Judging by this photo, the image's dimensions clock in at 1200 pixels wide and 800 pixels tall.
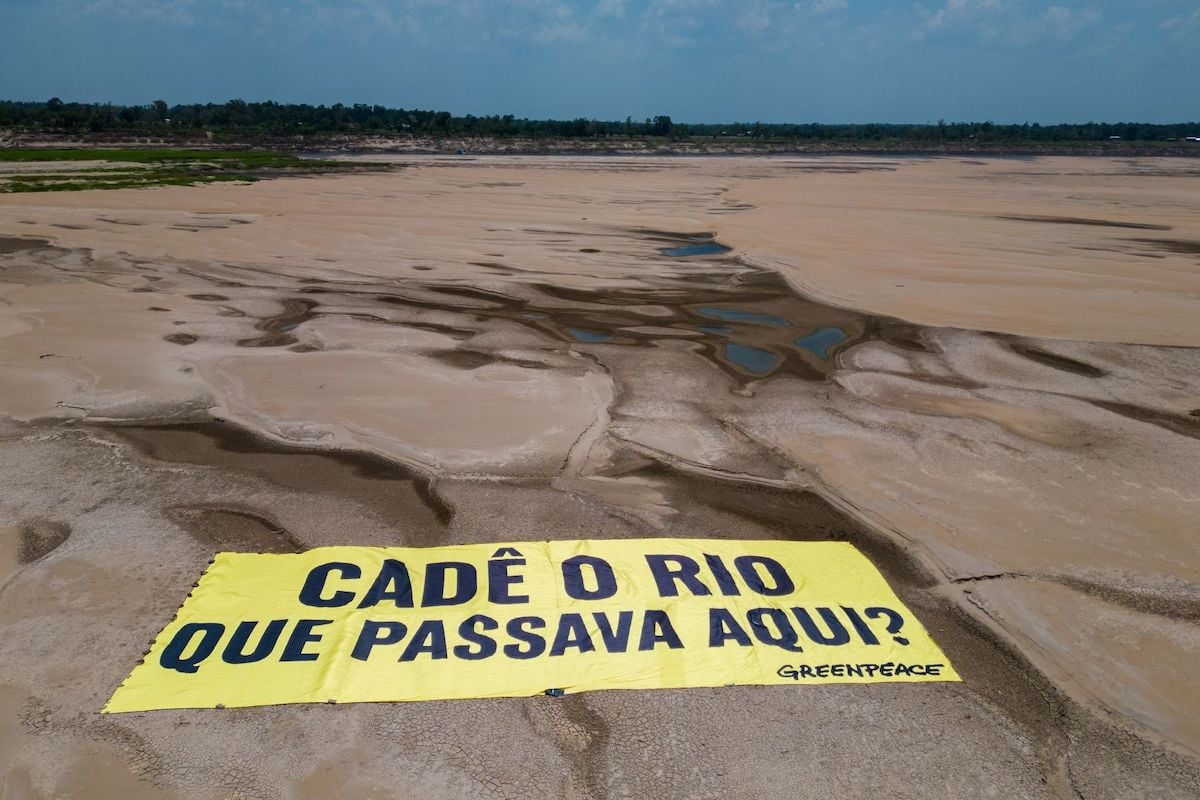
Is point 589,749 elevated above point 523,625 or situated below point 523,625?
below

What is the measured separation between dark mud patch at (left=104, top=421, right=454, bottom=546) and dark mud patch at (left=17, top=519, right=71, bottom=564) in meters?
1.70

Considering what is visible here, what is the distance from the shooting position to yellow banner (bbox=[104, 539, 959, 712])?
19.4 ft

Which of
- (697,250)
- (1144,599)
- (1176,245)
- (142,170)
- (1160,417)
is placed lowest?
(1144,599)

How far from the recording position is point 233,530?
316 inches

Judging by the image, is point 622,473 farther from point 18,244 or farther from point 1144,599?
point 18,244

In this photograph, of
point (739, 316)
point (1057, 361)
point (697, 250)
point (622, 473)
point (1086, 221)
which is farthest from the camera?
point (1086, 221)

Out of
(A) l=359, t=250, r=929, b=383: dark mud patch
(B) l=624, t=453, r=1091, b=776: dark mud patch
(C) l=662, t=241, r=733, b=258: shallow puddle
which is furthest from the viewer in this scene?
(C) l=662, t=241, r=733, b=258: shallow puddle

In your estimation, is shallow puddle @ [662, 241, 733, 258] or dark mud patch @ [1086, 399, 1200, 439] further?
shallow puddle @ [662, 241, 733, 258]

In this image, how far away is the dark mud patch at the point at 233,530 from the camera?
7.72m

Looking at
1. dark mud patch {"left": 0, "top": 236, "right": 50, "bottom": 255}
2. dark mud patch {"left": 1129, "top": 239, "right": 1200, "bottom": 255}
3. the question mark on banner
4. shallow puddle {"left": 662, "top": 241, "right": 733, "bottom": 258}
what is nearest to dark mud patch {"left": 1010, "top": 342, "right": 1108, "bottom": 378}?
the question mark on banner

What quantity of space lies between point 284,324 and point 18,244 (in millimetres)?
14016

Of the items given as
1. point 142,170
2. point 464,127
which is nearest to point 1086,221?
point 142,170

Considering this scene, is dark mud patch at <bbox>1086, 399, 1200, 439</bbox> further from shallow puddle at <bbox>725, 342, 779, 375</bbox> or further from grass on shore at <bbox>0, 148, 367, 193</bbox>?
grass on shore at <bbox>0, 148, 367, 193</bbox>

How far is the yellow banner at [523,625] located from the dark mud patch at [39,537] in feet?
5.88
